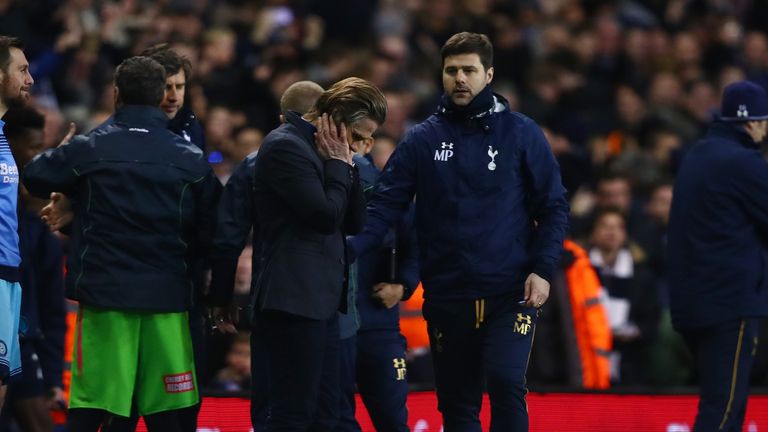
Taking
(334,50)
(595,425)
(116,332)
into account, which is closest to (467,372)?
(116,332)

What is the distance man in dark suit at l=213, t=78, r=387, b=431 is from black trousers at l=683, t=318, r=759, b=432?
7.64 feet

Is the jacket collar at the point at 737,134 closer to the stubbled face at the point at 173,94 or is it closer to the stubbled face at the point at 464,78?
the stubbled face at the point at 464,78

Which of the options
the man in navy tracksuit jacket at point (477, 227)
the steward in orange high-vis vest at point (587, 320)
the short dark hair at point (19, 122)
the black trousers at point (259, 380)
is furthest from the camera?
the steward in orange high-vis vest at point (587, 320)

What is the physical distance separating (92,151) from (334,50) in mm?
7423

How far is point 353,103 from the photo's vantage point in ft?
21.2

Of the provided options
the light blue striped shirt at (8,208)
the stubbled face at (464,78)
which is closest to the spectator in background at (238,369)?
the light blue striped shirt at (8,208)

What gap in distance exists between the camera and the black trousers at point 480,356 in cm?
688

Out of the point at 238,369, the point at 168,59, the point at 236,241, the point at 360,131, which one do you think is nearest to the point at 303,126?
the point at 360,131

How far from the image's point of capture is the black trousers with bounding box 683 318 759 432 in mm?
7879

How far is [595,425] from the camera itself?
9.23 m

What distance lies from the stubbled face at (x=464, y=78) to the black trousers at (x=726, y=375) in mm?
1909

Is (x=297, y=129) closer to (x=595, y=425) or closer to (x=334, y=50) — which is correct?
(x=595, y=425)

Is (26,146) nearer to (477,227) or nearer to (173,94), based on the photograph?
(173,94)

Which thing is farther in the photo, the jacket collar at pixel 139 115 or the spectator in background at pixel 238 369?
the spectator in background at pixel 238 369
